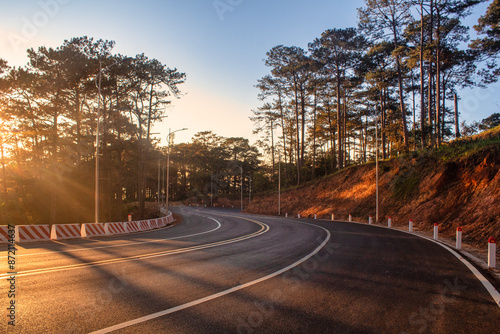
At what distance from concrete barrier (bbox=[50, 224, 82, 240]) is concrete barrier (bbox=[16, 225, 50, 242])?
28 centimetres

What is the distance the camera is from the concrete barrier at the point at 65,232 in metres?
15.1


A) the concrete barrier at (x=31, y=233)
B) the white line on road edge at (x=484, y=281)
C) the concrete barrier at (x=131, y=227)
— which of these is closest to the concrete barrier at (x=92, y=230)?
the concrete barrier at (x=31, y=233)

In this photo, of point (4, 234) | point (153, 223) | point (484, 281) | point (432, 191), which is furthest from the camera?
point (153, 223)

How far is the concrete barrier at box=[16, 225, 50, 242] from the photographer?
1372 cm

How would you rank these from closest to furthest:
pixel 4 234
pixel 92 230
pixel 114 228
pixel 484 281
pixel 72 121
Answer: pixel 484 281 < pixel 4 234 < pixel 92 230 < pixel 114 228 < pixel 72 121

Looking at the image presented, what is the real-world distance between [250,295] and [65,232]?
14.3 meters

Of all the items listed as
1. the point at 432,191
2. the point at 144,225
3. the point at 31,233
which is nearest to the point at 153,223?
the point at 144,225

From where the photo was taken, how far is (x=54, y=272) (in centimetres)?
737

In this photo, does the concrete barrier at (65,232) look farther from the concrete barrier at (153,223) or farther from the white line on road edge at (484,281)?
the white line on road edge at (484,281)

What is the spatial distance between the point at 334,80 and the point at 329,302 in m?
40.5

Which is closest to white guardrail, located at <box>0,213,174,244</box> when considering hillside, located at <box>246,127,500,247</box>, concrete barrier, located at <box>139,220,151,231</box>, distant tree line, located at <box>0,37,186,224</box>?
concrete barrier, located at <box>139,220,151,231</box>

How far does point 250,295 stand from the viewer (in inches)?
217

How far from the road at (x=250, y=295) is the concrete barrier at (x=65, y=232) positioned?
662cm

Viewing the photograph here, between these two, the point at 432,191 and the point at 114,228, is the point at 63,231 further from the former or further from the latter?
the point at 432,191
